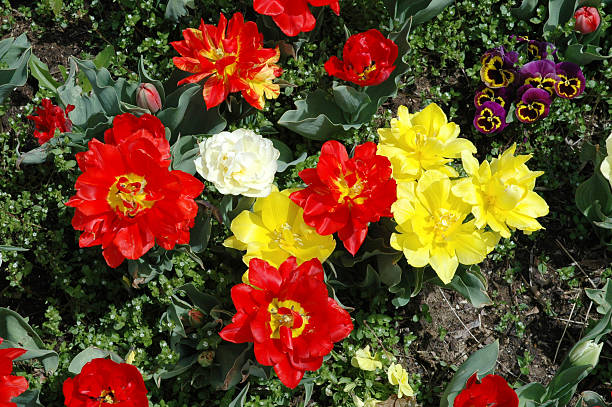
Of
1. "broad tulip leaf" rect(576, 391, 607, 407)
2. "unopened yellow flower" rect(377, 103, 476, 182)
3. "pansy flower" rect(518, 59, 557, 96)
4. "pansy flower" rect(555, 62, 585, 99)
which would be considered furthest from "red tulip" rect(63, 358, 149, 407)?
"pansy flower" rect(555, 62, 585, 99)

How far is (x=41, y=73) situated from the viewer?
239 cm

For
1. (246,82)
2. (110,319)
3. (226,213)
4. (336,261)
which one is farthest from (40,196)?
(336,261)

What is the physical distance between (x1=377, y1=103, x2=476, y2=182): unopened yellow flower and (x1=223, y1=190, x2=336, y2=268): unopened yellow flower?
33 cm

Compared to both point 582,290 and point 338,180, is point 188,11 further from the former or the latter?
point 582,290

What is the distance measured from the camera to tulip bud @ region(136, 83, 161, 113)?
6.63 feet

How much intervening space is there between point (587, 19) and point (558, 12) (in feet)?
0.44

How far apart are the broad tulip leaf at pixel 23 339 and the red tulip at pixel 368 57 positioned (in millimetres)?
1381

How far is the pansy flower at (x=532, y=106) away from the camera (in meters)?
2.52

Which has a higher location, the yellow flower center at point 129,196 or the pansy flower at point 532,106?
the yellow flower center at point 129,196

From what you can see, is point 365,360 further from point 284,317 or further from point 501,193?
point 501,193

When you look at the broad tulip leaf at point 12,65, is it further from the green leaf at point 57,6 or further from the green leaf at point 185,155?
the green leaf at point 185,155

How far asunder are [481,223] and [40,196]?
1622mm

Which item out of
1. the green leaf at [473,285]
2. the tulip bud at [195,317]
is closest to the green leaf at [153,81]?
the tulip bud at [195,317]

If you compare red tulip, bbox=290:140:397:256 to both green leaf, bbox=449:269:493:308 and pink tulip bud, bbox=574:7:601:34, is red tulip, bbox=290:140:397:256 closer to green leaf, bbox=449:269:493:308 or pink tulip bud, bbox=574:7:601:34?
green leaf, bbox=449:269:493:308
